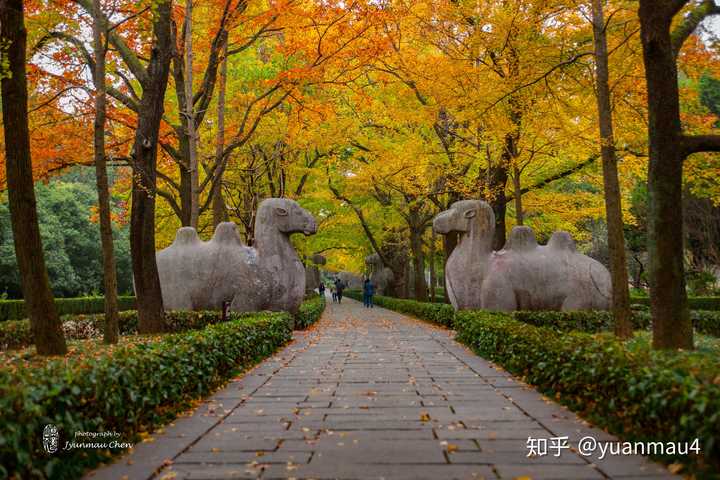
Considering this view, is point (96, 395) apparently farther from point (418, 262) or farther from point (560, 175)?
point (418, 262)

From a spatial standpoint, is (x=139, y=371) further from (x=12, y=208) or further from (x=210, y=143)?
(x=210, y=143)

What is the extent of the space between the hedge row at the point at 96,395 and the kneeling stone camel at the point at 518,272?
24.7 feet

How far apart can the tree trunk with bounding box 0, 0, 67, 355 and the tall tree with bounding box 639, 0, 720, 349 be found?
697 centimetres

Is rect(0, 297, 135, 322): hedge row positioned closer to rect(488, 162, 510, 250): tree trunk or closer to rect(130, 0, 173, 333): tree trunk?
rect(130, 0, 173, 333): tree trunk

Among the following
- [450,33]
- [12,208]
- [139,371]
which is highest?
[450,33]

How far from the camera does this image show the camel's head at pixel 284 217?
14.1 metres

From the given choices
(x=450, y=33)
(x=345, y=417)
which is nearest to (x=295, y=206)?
(x=450, y=33)

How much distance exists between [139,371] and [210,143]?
48.7 ft

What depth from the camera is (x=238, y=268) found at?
13.4 meters

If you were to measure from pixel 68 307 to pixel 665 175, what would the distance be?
67.5 ft

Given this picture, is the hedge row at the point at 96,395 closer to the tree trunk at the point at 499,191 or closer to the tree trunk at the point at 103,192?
the tree trunk at the point at 103,192

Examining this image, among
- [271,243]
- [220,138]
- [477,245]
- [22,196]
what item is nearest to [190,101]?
[220,138]

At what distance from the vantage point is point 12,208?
6.70 meters

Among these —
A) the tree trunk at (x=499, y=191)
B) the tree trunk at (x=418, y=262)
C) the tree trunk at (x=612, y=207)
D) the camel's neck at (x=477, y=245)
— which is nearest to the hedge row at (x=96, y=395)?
the tree trunk at (x=612, y=207)
